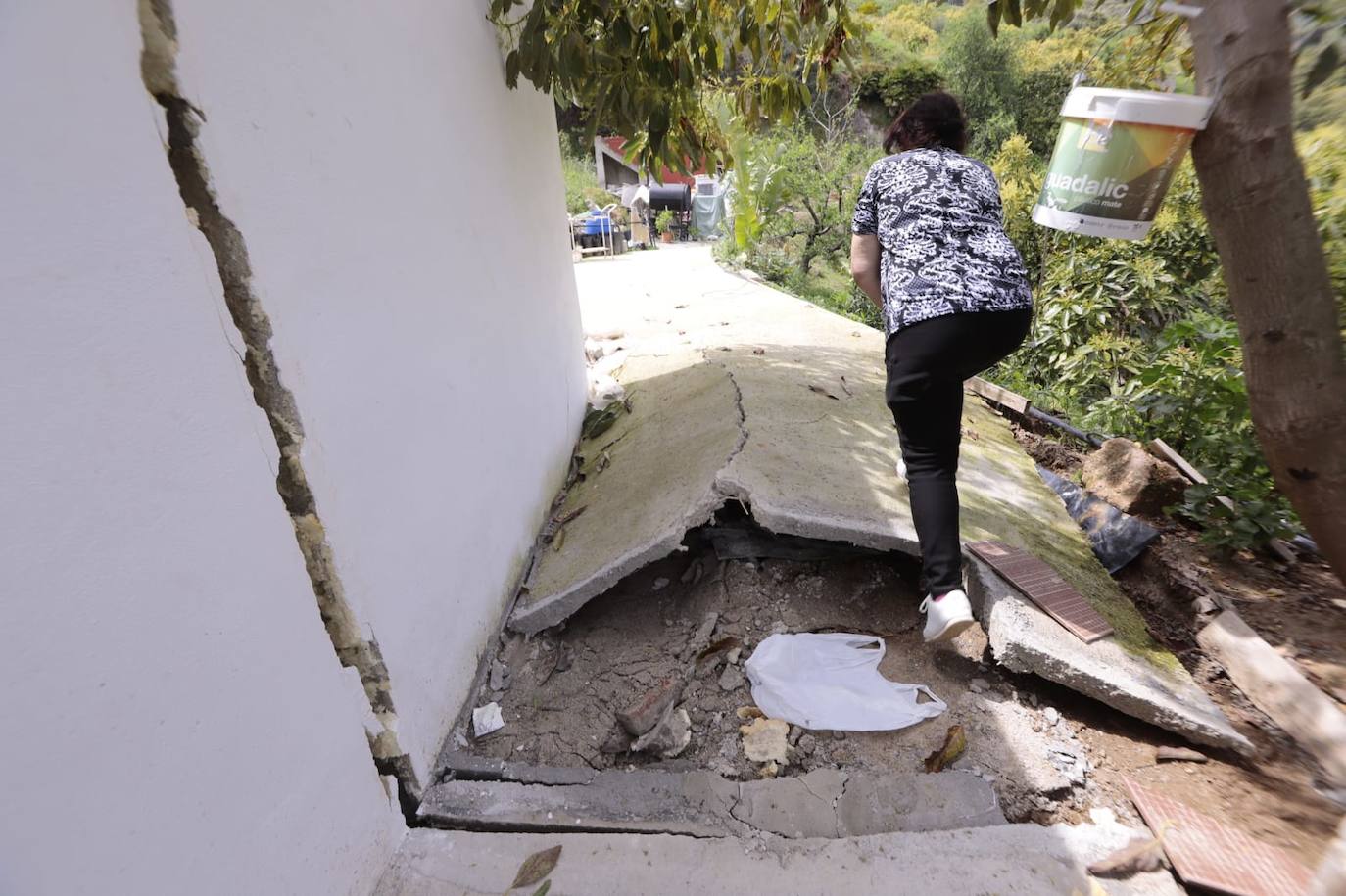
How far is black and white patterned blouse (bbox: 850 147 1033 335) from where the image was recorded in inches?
82.1

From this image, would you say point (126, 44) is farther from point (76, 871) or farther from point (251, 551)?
point (76, 871)

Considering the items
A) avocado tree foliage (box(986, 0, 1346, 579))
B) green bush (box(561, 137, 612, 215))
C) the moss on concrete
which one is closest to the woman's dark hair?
avocado tree foliage (box(986, 0, 1346, 579))

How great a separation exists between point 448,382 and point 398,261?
0.43 m

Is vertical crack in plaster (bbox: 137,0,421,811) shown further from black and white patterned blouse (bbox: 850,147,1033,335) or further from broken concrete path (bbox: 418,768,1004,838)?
black and white patterned blouse (bbox: 850,147,1033,335)

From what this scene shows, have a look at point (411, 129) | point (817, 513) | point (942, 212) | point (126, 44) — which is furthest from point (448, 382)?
point (942, 212)

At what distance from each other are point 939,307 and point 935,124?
2.44 ft

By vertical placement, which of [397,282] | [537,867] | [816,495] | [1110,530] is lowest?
[1110,530]

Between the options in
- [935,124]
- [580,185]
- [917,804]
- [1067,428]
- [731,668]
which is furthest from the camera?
[580,185]

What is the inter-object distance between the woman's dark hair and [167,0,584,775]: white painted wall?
158 cm

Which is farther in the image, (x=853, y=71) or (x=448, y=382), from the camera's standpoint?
(x=853, y=71)

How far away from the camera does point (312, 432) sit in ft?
4.30

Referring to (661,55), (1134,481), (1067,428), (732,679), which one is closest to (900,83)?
(1067,428)

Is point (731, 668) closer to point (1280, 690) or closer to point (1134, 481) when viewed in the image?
point (1280, 690)

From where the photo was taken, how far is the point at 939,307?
2.07 metres
